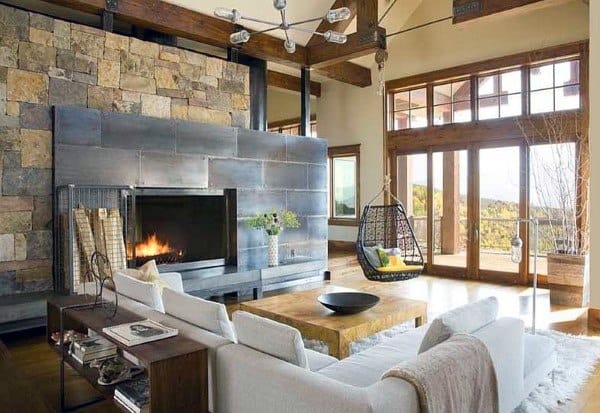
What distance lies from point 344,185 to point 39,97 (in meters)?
6.05

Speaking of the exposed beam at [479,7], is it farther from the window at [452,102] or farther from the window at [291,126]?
the window at [291,126]

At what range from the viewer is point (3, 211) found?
434 centimetres

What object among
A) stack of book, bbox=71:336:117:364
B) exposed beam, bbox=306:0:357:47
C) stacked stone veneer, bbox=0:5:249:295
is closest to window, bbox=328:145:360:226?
exposed beam, bbox=306:0:357:47

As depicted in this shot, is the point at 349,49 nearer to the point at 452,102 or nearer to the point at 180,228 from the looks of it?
the point at 452,102

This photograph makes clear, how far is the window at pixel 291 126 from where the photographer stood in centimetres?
988

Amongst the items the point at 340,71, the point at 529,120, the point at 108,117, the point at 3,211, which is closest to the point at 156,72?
the point at 108,117

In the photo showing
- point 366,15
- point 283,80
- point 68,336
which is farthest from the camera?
point 283,80

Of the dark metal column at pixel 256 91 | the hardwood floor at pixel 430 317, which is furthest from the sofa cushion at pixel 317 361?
the dark metal column at pixel 256 91

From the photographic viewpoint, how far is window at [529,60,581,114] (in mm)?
6195

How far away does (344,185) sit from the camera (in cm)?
940

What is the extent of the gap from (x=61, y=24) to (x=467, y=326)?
16.0ft

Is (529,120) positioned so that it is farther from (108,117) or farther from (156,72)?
(108,117)

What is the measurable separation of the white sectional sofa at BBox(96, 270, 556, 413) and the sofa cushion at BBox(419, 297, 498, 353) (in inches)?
1.8

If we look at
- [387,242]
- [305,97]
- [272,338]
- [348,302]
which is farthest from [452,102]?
[272,338]
